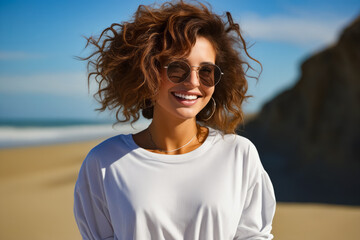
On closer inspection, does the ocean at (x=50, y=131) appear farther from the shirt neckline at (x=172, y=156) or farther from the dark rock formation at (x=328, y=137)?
the shirt neckline at (x=172, y=156)

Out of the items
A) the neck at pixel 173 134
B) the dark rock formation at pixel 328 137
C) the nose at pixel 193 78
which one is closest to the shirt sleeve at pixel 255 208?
the neck at pixel 173 134

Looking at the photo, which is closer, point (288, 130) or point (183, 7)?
point (183, 7)

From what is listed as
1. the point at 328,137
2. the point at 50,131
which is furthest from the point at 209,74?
the point at 50,131

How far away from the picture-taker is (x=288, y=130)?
676 inches

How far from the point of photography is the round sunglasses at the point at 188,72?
1.78 meters

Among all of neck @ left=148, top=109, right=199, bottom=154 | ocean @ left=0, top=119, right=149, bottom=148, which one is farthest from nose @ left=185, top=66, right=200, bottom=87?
ocean @ left=0, top=119, right=149, bottom=148

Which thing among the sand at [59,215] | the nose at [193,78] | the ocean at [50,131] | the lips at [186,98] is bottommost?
the ocean at [50,131]

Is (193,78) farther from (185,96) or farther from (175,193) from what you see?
(175,193)

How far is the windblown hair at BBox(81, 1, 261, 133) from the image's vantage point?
1.80 meters

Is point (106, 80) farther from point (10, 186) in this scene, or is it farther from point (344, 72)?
point (344, 72)

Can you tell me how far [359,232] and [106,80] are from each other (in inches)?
198

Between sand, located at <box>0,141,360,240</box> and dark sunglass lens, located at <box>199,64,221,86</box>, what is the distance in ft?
15.3

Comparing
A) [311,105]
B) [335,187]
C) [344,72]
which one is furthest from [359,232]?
[311,105]

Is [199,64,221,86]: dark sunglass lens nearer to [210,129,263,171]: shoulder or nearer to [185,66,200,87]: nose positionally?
[185,66,200,87]: nose
